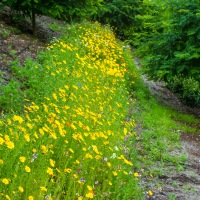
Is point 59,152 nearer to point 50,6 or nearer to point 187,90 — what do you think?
point 50,6

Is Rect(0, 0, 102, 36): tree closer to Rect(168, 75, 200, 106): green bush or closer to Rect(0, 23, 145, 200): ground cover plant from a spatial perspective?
Rect(0, 23, 145, 200): ground cover plant

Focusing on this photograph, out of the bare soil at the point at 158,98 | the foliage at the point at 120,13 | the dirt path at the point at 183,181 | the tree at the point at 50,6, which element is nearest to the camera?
the dirt path at the point at 183,181

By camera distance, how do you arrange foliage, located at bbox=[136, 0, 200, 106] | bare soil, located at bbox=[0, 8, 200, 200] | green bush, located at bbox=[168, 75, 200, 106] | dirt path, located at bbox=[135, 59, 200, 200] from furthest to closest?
green bush, located at bbox=[168, 75, 200, 106] → foliage, located at bbox=[136, 0, 200, 106] → bare soil, located at bbox=[0, 8, 200, 200] → dirt path, located at bbox=[135, 59, 200, 200]

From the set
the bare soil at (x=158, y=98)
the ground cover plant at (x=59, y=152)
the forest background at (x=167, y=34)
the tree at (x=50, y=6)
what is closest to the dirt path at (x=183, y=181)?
the bare soil at (x=158, y=98)

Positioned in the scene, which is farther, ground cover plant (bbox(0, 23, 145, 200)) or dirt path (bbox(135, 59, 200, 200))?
dirt path (bbox(135, 59, 200, 200))

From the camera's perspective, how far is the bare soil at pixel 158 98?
15.3 feet

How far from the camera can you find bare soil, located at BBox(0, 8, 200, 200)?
183 inches

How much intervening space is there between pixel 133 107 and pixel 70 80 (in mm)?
2697

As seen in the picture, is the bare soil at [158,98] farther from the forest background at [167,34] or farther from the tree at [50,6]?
the forest background at [167,34]

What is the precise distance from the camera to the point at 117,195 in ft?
12.3

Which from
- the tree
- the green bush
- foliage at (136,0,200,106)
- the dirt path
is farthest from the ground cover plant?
the green bush

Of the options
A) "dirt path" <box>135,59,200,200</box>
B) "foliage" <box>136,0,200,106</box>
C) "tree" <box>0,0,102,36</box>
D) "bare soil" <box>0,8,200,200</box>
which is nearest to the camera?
"dirt path" <box>135,59,200,200</box>

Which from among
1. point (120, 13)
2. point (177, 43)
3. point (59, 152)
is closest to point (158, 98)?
point (177, 43)

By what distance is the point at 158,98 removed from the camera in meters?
11.4
